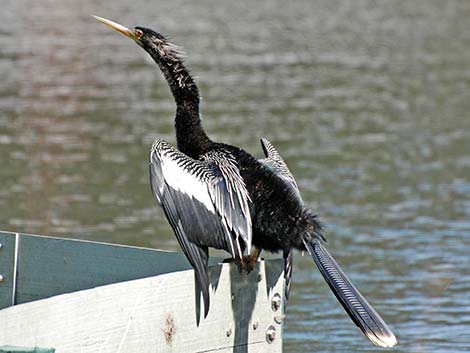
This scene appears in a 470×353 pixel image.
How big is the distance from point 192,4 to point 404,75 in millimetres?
13996

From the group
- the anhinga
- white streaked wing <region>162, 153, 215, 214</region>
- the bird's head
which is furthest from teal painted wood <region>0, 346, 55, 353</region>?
the bird's head

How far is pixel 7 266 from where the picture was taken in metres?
5.52

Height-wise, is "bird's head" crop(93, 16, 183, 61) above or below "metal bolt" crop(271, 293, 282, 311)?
above

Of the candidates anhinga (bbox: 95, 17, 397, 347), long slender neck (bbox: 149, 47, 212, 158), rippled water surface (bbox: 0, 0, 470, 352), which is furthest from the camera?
rippled water surface (bbox: 0, 0, 470, 352)

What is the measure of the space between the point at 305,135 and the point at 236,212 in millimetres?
8210

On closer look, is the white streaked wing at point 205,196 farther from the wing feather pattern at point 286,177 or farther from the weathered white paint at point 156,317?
the wing feather pattern at point 286,177

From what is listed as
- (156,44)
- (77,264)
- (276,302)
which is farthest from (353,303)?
(156,44)

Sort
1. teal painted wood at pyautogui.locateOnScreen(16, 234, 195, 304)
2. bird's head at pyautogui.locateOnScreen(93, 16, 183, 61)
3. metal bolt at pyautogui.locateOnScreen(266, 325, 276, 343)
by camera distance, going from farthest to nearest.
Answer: bird's head at pyautogui.locateOnScreen(93, 16, 183, 61)
teal painted wood at pyautogui.locateOnScreen(16, 234, 195, 304)
metal bolt at pyautogui.locateOnScreen(266, 325, 276, 343)

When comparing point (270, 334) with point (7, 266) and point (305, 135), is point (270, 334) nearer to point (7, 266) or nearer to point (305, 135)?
point (7, 266)

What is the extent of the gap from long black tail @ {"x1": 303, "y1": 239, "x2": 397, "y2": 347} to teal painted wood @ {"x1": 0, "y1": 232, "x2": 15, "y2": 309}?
58.1 inches

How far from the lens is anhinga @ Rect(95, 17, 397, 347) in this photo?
501 centimetres

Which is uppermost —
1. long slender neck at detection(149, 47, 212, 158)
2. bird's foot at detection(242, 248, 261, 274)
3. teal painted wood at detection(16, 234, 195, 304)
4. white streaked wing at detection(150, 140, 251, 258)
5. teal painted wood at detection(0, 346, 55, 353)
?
long slender neck at detection(149, 47, 212, 158)

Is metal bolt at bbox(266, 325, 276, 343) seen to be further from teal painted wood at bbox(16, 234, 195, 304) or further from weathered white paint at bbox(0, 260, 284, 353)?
teal painted wood at bbox(16, 234, 195, 304)

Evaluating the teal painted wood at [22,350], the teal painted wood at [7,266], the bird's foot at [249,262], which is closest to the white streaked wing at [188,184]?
the bird's foot at [249,262]
